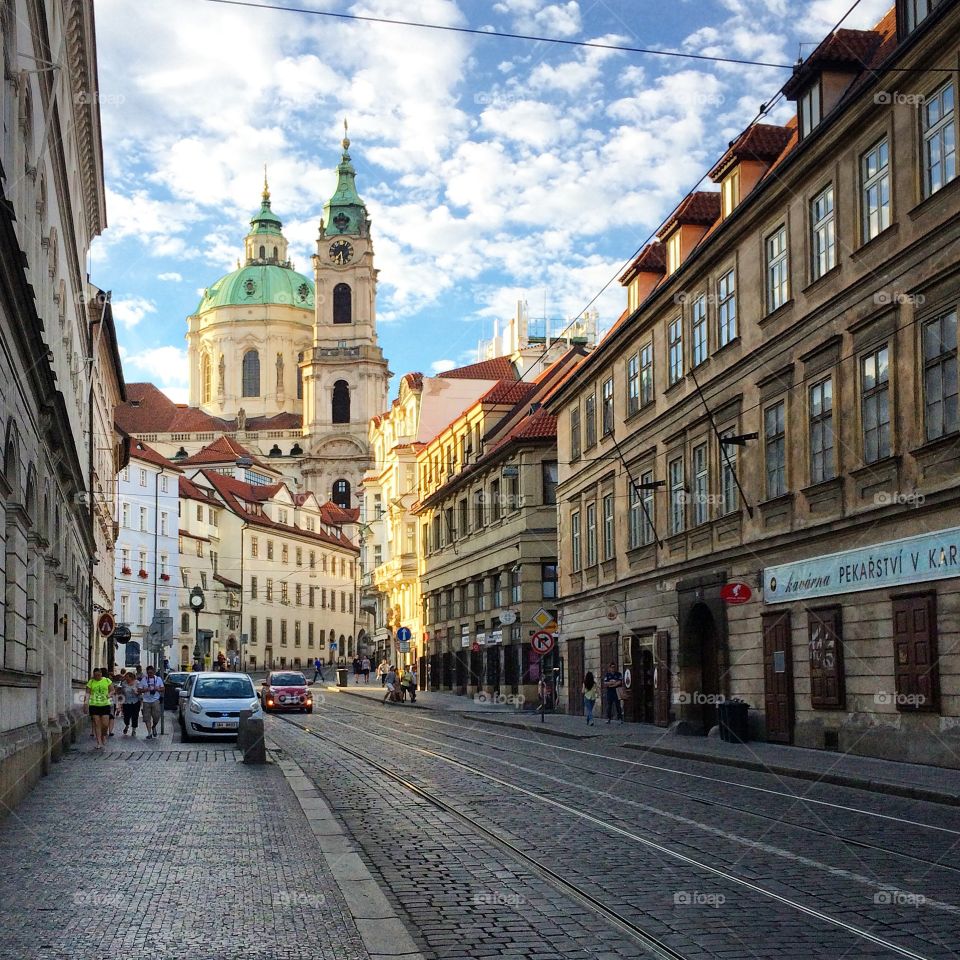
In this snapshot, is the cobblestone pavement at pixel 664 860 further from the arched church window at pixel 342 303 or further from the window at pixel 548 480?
the arched church window at pixel 342 303

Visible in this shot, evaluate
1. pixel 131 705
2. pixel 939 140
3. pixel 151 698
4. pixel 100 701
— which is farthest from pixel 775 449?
pixel 131 705

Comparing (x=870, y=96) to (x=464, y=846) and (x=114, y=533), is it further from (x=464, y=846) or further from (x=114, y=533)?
(x=114, y=533)

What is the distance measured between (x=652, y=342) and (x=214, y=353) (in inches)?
5555

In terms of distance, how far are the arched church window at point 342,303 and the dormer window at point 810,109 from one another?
129 metres

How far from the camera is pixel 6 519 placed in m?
17.2

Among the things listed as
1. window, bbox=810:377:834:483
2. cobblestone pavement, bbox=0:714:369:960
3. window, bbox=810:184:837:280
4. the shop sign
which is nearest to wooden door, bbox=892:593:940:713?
the shop sign

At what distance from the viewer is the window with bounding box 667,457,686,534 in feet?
112

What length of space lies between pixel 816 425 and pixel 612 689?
47.2 feet

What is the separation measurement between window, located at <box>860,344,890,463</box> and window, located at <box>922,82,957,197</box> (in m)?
2.94

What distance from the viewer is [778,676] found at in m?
27.3

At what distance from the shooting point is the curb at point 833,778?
17.0 meters

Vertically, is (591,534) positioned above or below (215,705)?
above

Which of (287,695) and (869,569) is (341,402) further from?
(869,569)

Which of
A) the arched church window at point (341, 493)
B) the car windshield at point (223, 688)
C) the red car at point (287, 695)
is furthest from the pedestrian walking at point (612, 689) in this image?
the arched church window at point (341, 493)
